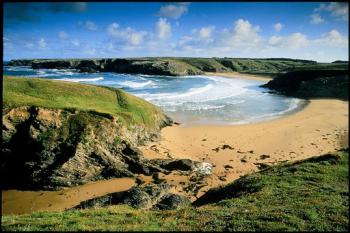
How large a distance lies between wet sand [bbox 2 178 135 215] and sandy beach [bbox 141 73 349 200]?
4.62 metres

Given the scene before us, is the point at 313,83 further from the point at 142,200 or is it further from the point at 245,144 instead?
the point at 142,200

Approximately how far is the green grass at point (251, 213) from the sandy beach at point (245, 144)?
7327 millimetres

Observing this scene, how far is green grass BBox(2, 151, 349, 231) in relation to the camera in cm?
1367

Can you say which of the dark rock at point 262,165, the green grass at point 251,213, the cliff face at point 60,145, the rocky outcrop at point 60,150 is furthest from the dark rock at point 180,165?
the green grass at point 251,213

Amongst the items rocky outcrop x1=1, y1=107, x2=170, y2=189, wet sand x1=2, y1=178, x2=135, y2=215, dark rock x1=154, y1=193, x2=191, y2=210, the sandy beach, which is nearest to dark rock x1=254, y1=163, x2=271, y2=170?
the sandy beach

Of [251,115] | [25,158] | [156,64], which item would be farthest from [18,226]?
[156,64]

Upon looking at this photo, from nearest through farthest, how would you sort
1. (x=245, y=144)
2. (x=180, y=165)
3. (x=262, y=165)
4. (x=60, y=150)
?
(x=60, y=150), (x=180, y=165), (x=262, y=165), (x=245, y=144)

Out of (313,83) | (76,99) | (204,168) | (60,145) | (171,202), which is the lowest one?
(171,202)

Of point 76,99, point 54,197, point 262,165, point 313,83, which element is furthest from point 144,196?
point 313,83

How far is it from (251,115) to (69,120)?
34.3m

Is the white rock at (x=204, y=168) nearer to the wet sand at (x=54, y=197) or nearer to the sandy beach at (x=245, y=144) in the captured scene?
the sandy beach at (x=245, y=144)

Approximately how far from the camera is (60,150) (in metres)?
28.5

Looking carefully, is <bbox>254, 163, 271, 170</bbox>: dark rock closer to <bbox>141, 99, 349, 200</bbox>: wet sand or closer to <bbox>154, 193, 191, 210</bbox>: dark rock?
<bbox>141, 99, 349, 200</bbox>: wet sand

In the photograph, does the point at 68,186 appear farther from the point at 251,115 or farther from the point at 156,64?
the point at 156,64
